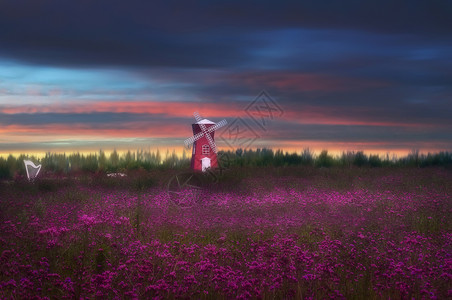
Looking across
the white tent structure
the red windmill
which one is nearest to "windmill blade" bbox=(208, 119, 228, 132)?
the red windmill

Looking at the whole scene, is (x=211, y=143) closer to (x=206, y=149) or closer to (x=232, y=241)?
(x=206, y=149)

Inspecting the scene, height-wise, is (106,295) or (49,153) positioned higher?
(49,153)

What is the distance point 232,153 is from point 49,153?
→ 9.33m

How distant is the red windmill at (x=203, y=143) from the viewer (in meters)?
23.4

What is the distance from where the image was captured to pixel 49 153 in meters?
24.5

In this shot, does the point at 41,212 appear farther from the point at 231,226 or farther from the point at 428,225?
the point at 428,225

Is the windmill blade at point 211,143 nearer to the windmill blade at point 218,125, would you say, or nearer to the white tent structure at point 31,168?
the windmill blade at point 218,125

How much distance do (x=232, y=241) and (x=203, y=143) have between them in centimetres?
1535

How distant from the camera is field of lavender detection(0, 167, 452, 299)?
18.0ft

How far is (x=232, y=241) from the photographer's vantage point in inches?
326

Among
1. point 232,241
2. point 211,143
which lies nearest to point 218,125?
point 211,143

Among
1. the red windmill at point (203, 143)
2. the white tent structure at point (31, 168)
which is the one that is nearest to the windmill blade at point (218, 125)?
the red windmill at point (203, 143)

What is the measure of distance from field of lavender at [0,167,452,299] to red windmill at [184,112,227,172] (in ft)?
18.6

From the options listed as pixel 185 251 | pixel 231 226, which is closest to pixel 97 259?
pixel 185 251
